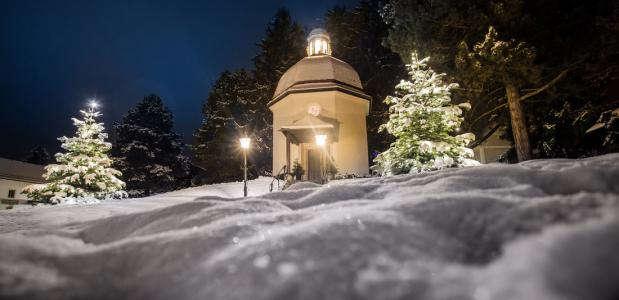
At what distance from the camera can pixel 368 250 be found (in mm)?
1785

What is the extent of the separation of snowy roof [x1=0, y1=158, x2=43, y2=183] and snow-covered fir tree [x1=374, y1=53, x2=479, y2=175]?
99.2 ft

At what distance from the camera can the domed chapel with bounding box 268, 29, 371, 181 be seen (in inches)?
810

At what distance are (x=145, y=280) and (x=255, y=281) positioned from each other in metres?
0.61

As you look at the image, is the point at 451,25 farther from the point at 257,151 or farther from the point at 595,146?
the point at 257,151

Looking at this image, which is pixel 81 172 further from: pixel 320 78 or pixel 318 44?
pixel 318 44

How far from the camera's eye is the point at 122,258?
6.67 ft

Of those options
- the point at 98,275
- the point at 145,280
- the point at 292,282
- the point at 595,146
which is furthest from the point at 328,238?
the point at 595,146

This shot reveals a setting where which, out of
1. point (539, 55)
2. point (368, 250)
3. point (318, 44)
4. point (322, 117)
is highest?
point (318, 44)

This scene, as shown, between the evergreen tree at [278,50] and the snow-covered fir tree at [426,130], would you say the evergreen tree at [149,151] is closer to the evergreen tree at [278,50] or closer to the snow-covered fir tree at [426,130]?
the evergreen tree at [278,50]

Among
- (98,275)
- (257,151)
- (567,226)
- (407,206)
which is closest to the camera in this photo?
(567,226)

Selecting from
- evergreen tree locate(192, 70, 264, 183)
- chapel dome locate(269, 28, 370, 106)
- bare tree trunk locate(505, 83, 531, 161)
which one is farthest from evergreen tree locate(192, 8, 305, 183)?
bare tree trunk locate(505, 83, 531, 161)

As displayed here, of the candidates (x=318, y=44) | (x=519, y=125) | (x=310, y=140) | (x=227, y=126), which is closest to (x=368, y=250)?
(x=519, y=125)

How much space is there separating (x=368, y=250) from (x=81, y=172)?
57.7 feet

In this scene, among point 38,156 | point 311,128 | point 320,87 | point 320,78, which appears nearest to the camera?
point 311,128
